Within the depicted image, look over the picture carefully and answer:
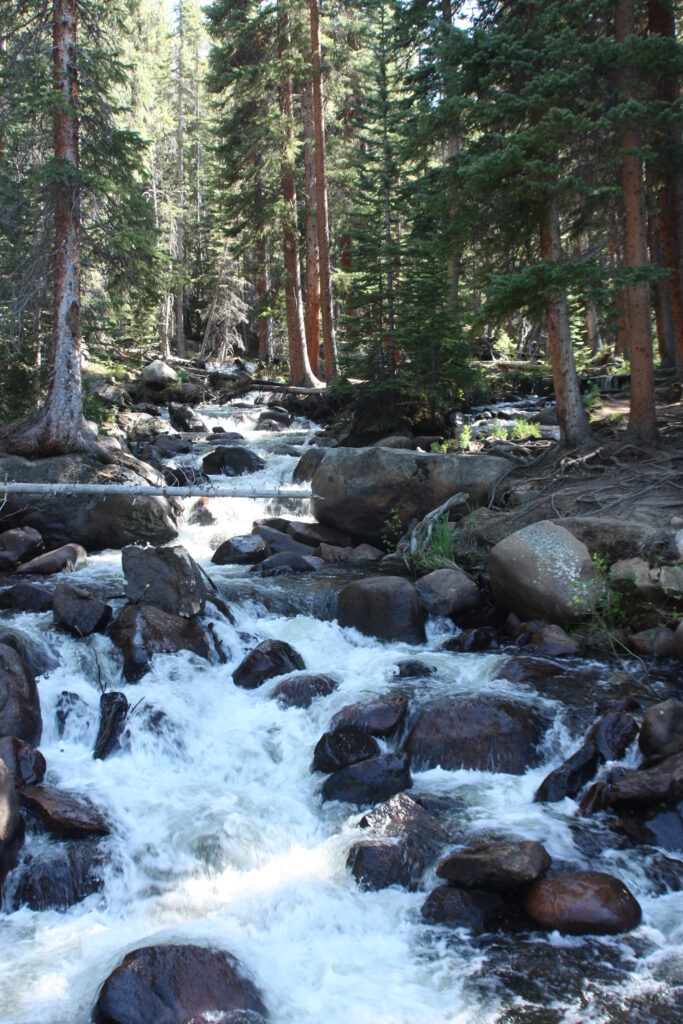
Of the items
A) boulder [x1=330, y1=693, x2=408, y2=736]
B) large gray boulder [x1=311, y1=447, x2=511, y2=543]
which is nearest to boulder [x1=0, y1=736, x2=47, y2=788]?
boulder [x1=330, y1=693, x2=408, y2=736]

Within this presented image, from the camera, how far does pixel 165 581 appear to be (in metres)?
9.55

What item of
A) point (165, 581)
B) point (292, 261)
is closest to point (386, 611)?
point (165, 581)

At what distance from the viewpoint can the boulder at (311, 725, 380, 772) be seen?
6930 millimetres

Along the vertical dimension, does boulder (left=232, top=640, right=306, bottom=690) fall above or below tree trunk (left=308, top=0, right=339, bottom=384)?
below

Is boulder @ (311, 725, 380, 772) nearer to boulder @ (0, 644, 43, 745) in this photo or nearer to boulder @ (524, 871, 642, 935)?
boulder @ (524, 871, 642, 935)

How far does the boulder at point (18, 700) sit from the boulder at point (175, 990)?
113 inches

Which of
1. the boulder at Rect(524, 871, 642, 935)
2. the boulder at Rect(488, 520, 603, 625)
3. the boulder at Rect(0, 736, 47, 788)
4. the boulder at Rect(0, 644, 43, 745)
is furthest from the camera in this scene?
the boulder at Rect(488, 520, 603, 625)

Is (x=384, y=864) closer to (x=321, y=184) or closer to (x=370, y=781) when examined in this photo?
(x=370, y=781)

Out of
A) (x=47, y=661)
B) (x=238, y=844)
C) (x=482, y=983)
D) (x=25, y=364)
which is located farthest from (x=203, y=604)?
(x=25, y=364)

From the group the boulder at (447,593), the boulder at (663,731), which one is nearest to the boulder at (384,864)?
the boulder at (663,731)

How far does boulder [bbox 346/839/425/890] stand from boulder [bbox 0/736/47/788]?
106 inches

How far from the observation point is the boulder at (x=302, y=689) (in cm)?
801

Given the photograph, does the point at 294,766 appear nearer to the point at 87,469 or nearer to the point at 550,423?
the point at 87,469

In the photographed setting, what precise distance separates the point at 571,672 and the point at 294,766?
3134 mm
